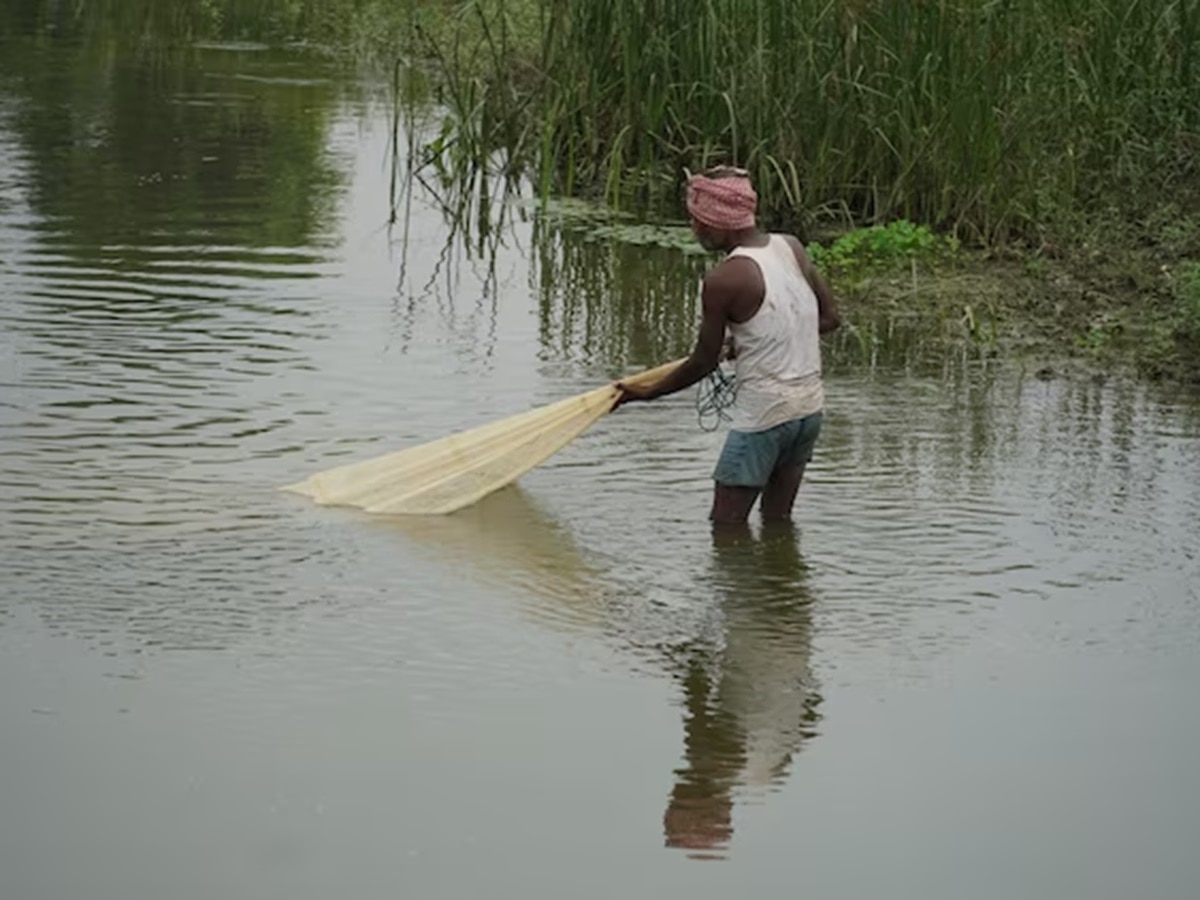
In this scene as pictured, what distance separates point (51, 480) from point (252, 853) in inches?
124

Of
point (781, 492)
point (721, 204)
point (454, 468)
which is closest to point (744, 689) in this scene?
point (781, 492)

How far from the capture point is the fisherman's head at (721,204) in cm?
728

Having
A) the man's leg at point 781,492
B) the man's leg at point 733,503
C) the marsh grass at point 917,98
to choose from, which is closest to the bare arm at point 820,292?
the man's leg at point 781,492

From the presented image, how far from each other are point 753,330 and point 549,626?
1.22 metres

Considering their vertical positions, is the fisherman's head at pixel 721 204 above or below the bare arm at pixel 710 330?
above

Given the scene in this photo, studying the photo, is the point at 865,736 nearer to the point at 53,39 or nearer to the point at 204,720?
the point at 204,720

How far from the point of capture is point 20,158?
47.6 feet

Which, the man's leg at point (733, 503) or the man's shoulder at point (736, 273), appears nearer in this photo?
the man's shoulder at point (736, 273)

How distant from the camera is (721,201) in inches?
287

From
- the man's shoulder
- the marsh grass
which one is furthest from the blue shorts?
the marsh grass

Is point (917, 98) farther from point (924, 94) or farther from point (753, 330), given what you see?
point (753, 330)

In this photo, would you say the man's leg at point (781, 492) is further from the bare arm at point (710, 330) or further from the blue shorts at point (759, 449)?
the bare arm at point (710, 330)

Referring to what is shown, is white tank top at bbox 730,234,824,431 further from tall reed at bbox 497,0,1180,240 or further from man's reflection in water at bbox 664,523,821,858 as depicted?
tall reed at bbox 497,0,1180,240

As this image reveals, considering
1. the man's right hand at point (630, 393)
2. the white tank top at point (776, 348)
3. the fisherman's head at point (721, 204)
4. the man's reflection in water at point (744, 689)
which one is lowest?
the man's reflection in water at point (744, 689)
